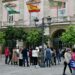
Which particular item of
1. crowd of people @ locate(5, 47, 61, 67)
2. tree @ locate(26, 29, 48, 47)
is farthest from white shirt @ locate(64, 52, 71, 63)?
tree @ locate(26, 29, 48, 47)

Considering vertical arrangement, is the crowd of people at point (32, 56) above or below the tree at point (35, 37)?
above

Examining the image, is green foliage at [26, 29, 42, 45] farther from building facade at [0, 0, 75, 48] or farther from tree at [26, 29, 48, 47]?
building facade at [0, 0, 75, 48]

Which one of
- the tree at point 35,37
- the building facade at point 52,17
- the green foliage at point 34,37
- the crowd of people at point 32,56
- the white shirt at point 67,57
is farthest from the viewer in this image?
the building facade at point 52,17

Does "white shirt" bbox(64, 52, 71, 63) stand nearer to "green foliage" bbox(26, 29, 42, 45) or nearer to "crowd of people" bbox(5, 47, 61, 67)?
"crowd of people" bbox(5, 47, 61, 67)

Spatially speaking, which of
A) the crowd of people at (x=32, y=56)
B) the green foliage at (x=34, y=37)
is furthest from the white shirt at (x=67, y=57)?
the green foliage at (x=34, y=37)

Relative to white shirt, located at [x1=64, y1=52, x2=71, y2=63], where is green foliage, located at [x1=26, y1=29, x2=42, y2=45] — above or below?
below

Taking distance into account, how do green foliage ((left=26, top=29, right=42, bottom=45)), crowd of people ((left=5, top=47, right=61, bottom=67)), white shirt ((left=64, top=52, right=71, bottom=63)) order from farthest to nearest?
green foliage ((left=26, top=29, right=42, bottom=45)) → crowd of people ((left=5, top=47, right=61, bottom=67)) → white shirt ((left=64, top=52, right=71, bottom=63))

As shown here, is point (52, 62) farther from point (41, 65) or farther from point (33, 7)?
point (33, 7)

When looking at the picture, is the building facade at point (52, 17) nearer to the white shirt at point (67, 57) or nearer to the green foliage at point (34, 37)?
the green foliage at point (34, 37)

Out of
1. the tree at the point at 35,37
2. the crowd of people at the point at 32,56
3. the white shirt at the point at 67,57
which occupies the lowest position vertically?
the tree at the point at 35,37

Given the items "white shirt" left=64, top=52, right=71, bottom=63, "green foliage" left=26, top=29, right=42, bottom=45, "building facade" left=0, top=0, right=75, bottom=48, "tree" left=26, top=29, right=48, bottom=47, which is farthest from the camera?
"building facade" left=0, top=0, right=75, bottom=48

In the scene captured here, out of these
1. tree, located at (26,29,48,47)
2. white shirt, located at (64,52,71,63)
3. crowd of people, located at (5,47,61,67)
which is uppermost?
white shirt, located at (64,52,71,63)

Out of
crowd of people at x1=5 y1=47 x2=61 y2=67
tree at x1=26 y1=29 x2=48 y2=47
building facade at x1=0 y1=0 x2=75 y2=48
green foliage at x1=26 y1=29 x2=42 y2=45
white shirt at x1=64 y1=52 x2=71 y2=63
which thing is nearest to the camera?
white shirt at x1=64 y1=52 x2=71 y2=63

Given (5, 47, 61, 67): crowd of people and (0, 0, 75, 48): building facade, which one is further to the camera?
(0, 0, 75, 48): building facade
